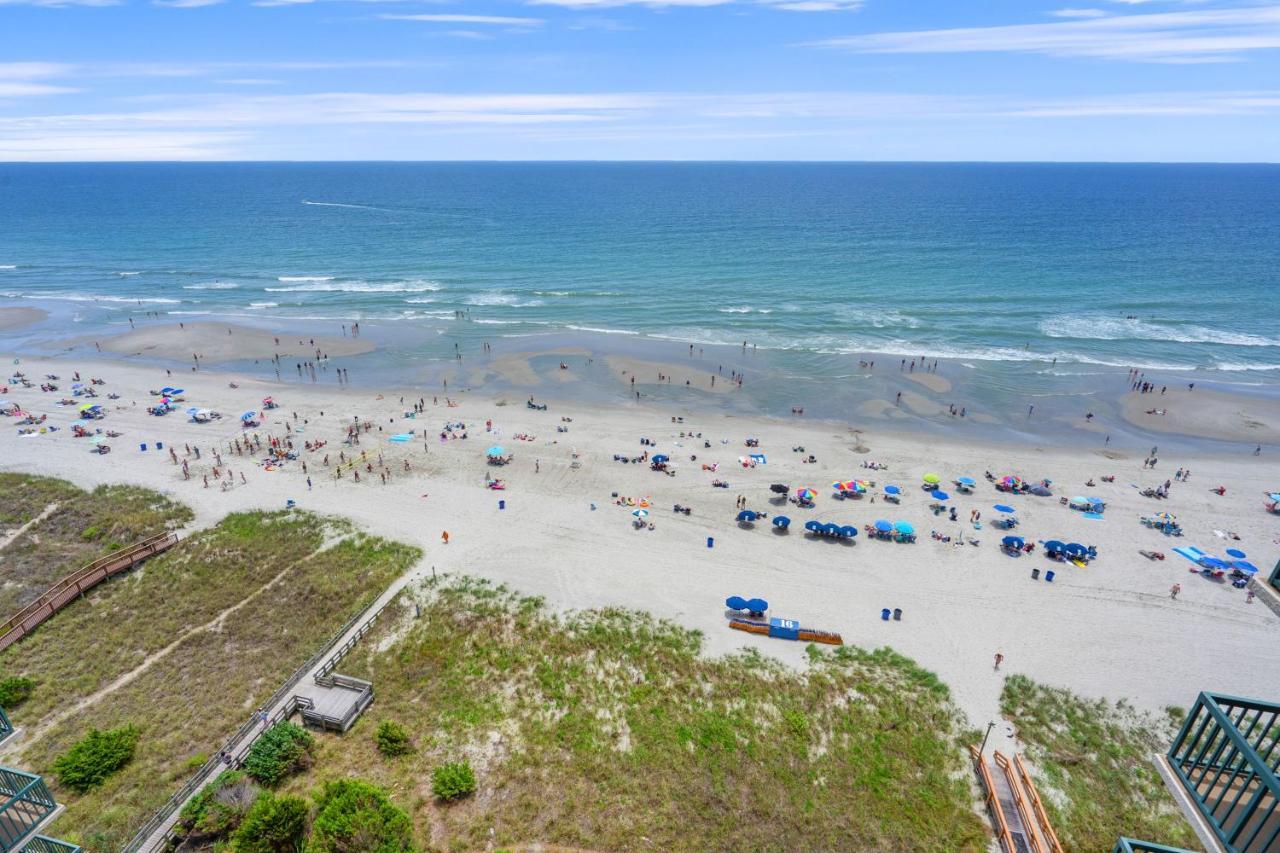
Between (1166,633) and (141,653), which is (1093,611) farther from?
(141,653)

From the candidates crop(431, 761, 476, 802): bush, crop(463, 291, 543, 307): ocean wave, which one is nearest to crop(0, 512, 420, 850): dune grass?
crop(431, 761, 476, 802): bush

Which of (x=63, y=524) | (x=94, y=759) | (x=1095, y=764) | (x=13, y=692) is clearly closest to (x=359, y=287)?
(x=63, y=524)

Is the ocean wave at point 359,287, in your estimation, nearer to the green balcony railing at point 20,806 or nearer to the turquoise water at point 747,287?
the turquoise water at point 747,287

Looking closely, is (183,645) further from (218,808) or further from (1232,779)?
(1232,779)

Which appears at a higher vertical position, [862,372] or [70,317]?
[862,372]

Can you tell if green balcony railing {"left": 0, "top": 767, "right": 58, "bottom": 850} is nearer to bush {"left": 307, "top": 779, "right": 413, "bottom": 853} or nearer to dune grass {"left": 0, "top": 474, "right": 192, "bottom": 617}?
bush {"left": 307, "top": 779, "right": 413, "bottom": 853}

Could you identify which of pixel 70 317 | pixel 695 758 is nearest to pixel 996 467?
pixel 695 758
